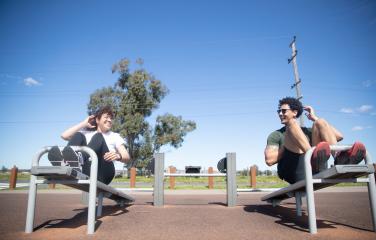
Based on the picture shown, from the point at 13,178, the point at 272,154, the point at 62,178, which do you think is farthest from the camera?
the point at 13,178

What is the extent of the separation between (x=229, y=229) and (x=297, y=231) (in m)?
0.71

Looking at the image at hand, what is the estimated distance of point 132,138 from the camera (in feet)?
96.5

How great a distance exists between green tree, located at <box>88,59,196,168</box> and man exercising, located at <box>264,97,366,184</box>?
25084 millimetres

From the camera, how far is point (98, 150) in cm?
349

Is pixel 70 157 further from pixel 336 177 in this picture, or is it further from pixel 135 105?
pixel 135 105

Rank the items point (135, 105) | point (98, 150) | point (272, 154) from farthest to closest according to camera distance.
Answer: point (135, 105)
point (272, 154)
point (98, 150)

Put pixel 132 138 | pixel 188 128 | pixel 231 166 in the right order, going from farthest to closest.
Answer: pixel 188 128, pixel 132 138, pixel 231 166

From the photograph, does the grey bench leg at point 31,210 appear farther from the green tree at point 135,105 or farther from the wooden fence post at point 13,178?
the green tree at point 135,105

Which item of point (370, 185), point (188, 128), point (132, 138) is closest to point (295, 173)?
point (370, 185)

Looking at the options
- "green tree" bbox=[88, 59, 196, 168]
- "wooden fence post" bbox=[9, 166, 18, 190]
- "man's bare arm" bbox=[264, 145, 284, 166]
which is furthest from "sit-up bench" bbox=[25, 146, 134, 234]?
"green tree" bbox=[88, 59, 196, 168]

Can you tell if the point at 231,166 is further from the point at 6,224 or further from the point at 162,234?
the point at 6,224

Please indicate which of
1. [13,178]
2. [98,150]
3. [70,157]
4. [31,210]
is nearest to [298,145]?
[98,150]

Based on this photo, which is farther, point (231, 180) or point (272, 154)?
point (231, 180)

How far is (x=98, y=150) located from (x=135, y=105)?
86.1 ft
